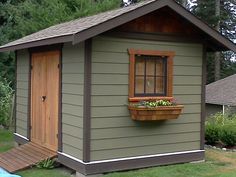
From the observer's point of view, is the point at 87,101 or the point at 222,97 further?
the point at 222,97

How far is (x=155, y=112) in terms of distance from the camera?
7.79 meters

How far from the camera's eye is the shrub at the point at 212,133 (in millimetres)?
10930

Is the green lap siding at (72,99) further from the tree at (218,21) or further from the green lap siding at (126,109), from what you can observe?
the tree at (218,21)

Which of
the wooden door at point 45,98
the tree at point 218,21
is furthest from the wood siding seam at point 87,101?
the tree at point 218,21

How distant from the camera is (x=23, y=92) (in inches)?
415

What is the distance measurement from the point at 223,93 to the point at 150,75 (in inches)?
718

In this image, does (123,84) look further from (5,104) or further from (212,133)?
(5,104)

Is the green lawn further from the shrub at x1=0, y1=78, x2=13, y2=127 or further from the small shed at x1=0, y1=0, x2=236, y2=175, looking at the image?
the shrub at x1=0, y1=78, x2=13, y2=127

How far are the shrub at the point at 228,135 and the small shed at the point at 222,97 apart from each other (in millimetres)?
12510

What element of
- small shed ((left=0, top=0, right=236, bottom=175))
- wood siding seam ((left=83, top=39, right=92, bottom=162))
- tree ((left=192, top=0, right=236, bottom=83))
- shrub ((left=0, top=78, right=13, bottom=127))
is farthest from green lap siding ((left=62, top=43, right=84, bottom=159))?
tree ((left=192, top=0, right=236, bottom=83))

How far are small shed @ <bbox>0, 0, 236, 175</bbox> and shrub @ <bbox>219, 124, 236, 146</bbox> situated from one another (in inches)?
78.4

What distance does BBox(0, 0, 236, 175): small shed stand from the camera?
24.8 feet

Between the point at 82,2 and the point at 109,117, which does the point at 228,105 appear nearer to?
the point at 82,2

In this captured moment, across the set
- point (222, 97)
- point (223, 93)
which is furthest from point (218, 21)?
point (222, 97)
